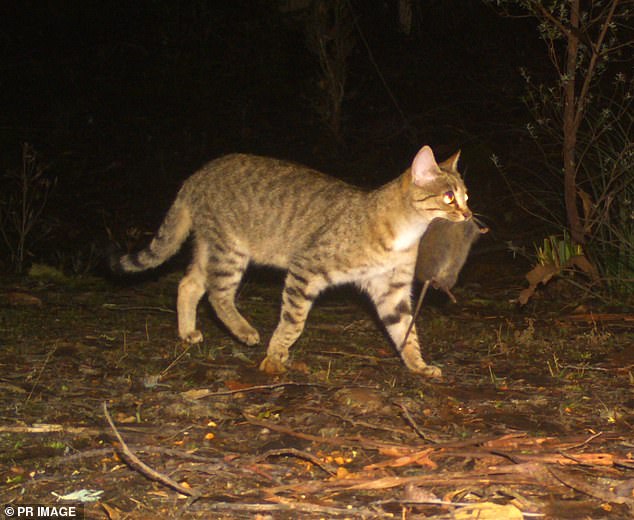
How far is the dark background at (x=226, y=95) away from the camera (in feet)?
36.1

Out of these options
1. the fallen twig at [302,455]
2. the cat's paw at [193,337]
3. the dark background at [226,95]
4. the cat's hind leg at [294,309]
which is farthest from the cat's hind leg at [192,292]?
the dark background at [226,95]

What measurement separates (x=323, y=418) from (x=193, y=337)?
76.6 inches

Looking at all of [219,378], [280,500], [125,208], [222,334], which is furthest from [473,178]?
[280,500]

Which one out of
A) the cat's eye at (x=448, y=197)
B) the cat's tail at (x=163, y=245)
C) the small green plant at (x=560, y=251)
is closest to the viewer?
the cat's eye at (x=448, y=197)

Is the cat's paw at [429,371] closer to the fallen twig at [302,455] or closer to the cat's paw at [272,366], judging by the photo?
the cat's paw at [272,366]

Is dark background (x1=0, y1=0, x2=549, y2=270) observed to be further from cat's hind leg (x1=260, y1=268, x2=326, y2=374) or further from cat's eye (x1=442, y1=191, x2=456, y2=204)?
cat's hind leg (x1=260, y1=268, x2=326, y2=374)

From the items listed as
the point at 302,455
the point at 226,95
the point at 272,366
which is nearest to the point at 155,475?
the point at 302,455

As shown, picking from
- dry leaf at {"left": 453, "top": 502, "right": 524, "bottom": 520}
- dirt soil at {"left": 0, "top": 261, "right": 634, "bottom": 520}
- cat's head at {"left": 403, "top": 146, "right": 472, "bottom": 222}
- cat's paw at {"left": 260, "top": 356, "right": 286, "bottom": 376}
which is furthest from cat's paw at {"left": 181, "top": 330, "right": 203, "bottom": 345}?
dry leaf at {"left": 453, "top": 502, "right": 524, "bottom": 520}

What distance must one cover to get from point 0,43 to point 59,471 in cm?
1221

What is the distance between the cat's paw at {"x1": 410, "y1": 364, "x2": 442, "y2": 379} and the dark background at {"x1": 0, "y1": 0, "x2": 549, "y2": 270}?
4966 millimetres

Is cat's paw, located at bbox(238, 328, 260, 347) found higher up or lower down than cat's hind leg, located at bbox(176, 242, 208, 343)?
lower down

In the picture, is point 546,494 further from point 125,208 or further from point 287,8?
point 287,8

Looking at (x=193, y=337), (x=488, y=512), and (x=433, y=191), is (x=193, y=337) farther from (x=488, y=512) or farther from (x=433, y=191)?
(x=488, y=512)

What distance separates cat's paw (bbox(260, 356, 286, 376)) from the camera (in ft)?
16.5
